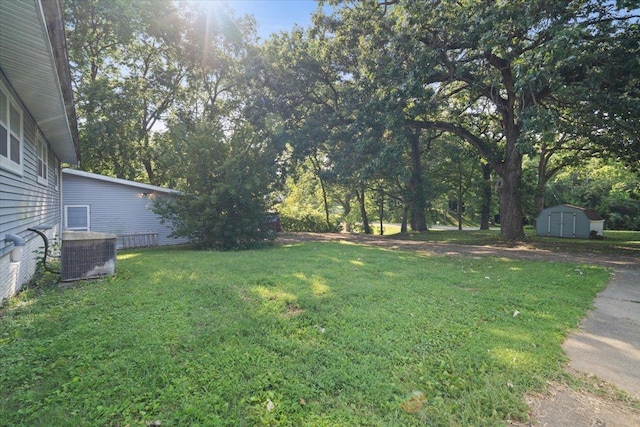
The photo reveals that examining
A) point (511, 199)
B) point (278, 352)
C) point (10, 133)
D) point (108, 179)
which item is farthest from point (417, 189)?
point (10, 133)

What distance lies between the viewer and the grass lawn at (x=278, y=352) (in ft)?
7.09

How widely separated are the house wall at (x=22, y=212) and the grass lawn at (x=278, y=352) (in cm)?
48

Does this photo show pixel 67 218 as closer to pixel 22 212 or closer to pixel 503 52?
pixel 22 212

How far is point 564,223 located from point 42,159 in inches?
944

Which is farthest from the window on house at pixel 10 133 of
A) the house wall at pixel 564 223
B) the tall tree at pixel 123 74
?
the house wall at pixel 564 223

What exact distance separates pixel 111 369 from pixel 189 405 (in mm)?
908

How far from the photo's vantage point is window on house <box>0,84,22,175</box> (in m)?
4.50

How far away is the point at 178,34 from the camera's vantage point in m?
18.5

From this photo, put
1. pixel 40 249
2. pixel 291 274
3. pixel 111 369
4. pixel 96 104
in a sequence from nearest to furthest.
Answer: pixel 111 369 < pixel 291 274 < pixel 40 249 < pixel 96 104

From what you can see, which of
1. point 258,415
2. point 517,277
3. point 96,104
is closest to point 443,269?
point 517,277

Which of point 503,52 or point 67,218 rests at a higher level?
point 503,52

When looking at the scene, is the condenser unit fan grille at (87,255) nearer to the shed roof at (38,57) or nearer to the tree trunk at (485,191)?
the shed roof at (38,57)

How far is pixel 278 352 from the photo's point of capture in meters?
2.96

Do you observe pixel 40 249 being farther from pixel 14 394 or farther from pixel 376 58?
pixel 376 58
